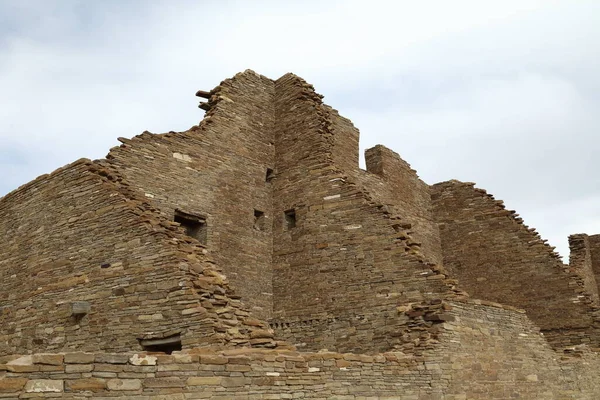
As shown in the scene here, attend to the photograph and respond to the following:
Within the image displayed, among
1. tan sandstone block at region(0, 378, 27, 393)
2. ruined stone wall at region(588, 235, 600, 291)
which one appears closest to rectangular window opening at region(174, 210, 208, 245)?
tan sandstone block at region(0, 378, 27, 393)

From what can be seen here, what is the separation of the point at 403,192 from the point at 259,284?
7.12 meters

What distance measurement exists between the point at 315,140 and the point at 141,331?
22.9 feet

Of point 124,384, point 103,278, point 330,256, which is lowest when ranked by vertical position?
point 124,384

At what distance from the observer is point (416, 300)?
12031 millimetres

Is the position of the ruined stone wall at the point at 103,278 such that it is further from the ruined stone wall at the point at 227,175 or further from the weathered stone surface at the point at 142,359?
the weathered stone surface at the point at 142,359

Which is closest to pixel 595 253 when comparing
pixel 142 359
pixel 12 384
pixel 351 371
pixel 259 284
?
pixel 259 284

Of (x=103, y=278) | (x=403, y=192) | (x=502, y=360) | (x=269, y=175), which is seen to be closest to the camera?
(x=103, y=278)

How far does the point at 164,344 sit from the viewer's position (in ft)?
30.9

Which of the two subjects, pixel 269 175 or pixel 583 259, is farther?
pixel 583 259

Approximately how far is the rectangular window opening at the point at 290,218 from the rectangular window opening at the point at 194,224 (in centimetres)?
223

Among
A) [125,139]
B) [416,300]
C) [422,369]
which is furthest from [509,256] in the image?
[125,139]

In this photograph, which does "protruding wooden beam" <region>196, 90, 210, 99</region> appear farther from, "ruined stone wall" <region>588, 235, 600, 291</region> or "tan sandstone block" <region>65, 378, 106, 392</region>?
"ruined stone wall" <region>588, 235, 600, 291</region>

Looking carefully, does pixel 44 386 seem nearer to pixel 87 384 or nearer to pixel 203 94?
pixel 87 384

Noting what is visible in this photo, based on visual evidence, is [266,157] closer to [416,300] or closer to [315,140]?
[315,140]
